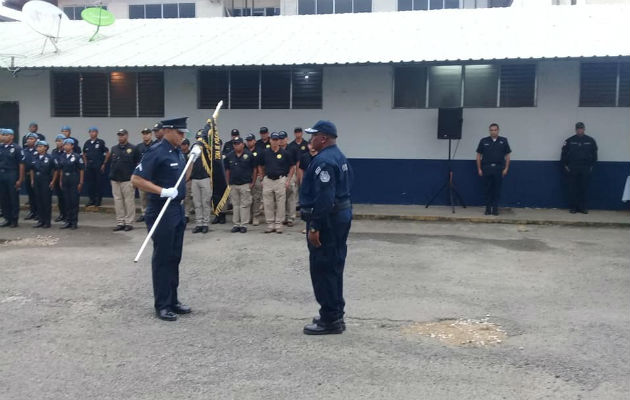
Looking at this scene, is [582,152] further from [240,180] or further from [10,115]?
[10,115]

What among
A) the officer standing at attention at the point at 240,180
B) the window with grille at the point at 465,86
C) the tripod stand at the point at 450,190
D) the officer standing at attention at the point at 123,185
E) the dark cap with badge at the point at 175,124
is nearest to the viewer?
the dark cap with badge at the point at 175,124

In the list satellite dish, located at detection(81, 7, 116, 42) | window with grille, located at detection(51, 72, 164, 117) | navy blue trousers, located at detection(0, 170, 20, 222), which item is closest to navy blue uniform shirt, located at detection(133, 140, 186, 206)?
navy blue trousers, located at detection(0, 170, 20, 222)

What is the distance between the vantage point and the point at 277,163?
38.5ft

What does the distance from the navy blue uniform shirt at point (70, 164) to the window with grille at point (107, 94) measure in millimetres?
3786

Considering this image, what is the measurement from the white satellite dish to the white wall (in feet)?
3.43

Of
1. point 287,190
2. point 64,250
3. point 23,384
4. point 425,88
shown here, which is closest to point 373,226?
point 287,190

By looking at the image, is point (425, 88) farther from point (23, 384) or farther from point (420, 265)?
point (23, 384)

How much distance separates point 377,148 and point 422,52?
8.16 feet

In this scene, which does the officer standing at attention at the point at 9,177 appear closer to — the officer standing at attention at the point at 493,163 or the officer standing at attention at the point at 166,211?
the officer standing at attention at the point at 166,211

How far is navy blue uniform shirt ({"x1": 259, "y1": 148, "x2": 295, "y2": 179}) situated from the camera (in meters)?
11.7

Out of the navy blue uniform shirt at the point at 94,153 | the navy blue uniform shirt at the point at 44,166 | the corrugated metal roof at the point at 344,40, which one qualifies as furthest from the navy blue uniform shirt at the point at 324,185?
the navy blue uniform shirt at the point at 94,153

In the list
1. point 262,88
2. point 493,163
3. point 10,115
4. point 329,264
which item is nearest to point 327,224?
point 329,264

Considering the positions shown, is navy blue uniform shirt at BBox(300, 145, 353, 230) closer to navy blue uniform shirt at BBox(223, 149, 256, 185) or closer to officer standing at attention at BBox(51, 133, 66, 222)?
navy blue uniform shirt at BBox(223, 149, 256, 185)

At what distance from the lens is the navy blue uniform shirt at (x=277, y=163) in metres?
11.7
